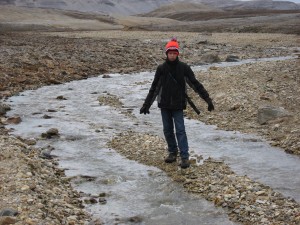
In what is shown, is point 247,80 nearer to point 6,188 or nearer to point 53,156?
point 53,156

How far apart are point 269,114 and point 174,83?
573 centimetres

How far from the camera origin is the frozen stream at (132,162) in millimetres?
8172

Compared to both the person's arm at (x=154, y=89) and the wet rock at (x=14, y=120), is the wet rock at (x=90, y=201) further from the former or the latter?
the wet rock at (x=14, y=120)

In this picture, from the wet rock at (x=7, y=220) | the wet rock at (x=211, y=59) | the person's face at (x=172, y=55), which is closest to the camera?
the wet rock at (x=7, y=220)

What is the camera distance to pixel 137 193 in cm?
895

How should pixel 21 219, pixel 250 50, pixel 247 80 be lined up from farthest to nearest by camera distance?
pixel 250 50 → pixel 247 80 → pixel 21 219

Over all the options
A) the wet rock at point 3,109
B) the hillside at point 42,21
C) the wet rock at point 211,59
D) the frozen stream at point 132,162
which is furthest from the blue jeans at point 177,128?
the hillside at point 42,21

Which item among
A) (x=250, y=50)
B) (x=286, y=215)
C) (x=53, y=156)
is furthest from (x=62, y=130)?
(x=250, y=50)

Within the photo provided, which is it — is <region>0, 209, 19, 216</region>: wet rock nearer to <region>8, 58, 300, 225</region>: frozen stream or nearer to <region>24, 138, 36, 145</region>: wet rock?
<region>8, 58, 300, 225</region>: frozen stream

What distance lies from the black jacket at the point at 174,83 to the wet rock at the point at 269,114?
5123 mm

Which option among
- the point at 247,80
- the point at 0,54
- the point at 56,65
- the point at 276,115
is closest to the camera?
the point at 276,115

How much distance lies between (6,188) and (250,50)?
1470 inches

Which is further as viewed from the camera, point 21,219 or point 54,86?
point 54,86

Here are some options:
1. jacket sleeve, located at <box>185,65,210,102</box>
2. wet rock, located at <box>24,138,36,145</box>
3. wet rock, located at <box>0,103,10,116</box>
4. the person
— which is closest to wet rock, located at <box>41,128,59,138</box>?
wet rock, located at <box>24,138,36,145</box>
